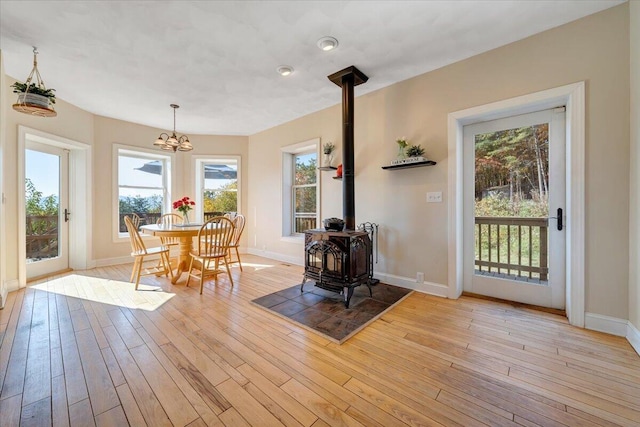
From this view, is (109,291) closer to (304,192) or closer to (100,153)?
(100,153)

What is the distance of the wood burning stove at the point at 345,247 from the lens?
2.67 meters

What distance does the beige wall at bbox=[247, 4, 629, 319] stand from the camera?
6.78 ft

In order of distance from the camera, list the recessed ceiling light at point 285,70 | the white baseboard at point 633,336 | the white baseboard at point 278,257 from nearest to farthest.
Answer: the white baseboard at point 633,336 → the recessed ceiling light at point 285,70 → the white baseboard at point 278,257

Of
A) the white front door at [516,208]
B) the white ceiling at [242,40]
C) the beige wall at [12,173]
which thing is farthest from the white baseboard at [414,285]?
the beige wall at [12,173]

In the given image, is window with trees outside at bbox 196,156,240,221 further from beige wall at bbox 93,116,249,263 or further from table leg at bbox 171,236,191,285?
table leg at bbox 171,236,191,285

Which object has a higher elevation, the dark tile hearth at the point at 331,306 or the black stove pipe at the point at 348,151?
the black stove pipe at the point at 348,151

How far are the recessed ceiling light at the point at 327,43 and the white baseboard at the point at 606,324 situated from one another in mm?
3355

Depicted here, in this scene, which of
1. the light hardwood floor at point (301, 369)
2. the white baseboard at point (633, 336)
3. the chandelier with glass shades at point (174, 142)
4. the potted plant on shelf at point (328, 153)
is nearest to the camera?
the light hardwood floor at point (301, 369)

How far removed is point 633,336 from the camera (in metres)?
1.90

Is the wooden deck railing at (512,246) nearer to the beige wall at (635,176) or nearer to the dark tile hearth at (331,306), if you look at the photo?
the beige wall at (635,176)

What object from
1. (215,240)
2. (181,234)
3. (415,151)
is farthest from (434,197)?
(181,234)

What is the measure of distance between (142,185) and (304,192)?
326cm

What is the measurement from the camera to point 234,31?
2316 millimetres

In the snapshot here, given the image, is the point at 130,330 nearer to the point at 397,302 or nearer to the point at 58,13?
the point at 397,302
